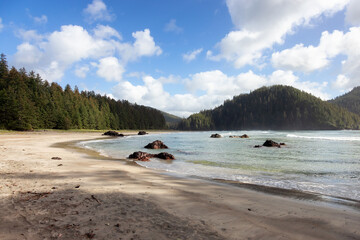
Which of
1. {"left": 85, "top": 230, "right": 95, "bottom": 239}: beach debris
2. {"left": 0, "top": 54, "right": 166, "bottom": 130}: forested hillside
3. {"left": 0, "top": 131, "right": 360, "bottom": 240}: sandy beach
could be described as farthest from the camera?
{"left": 0, "top": 54, "right": 166, "bottom": 130}: forested hillside

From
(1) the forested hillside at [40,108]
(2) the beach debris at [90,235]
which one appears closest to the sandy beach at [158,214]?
(2) the beach debris at [90,235]

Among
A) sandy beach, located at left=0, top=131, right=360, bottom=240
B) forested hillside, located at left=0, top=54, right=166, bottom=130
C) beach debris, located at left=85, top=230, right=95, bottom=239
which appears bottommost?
sandy beach, located at left=0, top=131, right=360, bottom=240

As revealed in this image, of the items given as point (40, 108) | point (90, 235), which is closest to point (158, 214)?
point (90, 235)

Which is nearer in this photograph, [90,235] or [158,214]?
[90,235]

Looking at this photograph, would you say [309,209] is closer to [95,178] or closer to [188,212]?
[188,212]

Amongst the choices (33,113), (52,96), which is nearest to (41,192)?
(33,113)

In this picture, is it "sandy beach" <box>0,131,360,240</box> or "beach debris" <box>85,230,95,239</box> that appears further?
"sandy beach" <box>0,131,360,240</box>

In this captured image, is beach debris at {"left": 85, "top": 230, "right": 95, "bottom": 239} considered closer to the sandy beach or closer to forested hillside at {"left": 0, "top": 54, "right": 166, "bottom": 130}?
the sandy beach

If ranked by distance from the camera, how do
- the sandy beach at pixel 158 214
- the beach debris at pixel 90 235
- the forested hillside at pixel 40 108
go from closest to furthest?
the beach debris at pixel 90 235 < the sandy beach at pixel 158 214 < the forested hillside at pixel 40 108

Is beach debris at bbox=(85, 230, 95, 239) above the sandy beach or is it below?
above

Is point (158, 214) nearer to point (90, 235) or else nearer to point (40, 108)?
point (90, 235)

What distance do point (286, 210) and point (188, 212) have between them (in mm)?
3153

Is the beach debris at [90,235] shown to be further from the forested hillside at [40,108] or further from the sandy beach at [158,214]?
the forested hillside at [40,108]

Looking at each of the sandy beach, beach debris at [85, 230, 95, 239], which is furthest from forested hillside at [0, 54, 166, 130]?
beach debris at [85, 230, 95, 239]
